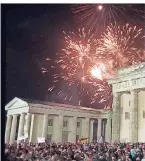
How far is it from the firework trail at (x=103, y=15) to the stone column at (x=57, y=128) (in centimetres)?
558

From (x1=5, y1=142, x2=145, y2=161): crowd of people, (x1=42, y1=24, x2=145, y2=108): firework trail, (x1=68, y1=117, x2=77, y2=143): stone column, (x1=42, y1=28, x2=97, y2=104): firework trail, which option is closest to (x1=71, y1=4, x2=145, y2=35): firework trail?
(x1=42, y1=24, x2=145, y2=108): firework trail

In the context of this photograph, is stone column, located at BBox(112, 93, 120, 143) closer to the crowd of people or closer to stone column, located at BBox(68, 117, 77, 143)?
stone column, located at BBox(68, 117, 77, 143)

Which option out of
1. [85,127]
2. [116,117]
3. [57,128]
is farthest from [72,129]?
[116,117]

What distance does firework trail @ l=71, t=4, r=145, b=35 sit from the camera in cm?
1247

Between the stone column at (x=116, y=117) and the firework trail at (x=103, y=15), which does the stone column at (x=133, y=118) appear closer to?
the stone column at (x=116, y=117)

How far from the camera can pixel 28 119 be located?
14.3 meters

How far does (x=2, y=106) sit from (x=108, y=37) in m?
6.27

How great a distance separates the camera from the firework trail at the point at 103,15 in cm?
1247

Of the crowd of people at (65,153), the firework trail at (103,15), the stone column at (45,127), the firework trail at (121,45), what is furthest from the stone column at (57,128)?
the firework trail at (103,15)

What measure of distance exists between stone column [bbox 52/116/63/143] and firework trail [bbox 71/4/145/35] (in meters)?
5.58

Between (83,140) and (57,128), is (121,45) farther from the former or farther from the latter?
(57,128)

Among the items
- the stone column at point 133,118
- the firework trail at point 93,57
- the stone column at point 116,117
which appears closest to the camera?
the firework trail at point 93,57

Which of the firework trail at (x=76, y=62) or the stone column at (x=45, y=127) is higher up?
the firework trail at (x=76, y=62)

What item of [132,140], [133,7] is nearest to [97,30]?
[133,7]
